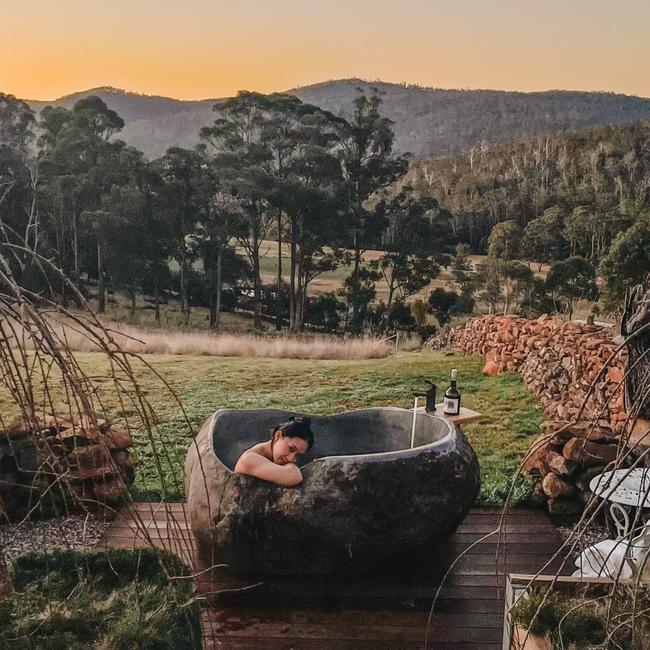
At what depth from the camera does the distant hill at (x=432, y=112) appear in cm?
1162

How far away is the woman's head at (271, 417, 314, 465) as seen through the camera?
2459 mm

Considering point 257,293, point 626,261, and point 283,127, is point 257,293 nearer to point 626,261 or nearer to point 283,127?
point 283,127

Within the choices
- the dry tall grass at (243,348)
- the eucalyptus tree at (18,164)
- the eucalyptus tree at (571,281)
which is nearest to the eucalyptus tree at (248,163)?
the eucalyptus tree at (18,164)

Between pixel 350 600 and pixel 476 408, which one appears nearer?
pixel 350 600

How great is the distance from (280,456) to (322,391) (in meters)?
3.61

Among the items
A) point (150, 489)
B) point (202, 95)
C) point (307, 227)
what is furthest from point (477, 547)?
point (202, 95)

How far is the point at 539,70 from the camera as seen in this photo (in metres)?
7.66

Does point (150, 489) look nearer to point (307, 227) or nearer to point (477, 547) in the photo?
point (477, 547)

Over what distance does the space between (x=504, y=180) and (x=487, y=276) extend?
4060mm

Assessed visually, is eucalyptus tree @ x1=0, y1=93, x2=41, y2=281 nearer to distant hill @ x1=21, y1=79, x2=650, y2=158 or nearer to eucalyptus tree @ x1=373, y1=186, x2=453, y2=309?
distant hill @ x1=21, y1=79, x2=650, y2=158

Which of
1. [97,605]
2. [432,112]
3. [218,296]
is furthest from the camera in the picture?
[432,112]

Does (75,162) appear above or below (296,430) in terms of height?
above

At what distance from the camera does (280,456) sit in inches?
97.0

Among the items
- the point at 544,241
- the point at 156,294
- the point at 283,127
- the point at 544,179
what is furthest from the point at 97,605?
the point at 544,179
